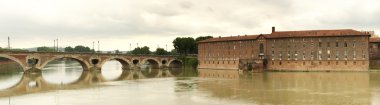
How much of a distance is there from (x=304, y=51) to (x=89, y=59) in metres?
46.7

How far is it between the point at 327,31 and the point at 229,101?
58771 mm

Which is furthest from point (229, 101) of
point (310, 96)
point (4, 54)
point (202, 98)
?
point (4, 54)

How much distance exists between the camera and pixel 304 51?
8938cm

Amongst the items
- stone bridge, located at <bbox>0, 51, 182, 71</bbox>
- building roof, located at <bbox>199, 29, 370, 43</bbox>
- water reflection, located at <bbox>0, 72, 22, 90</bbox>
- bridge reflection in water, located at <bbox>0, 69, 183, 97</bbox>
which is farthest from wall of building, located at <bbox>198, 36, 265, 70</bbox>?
water reflection, located at <bbox>0, 72, 22, 90</bbox>

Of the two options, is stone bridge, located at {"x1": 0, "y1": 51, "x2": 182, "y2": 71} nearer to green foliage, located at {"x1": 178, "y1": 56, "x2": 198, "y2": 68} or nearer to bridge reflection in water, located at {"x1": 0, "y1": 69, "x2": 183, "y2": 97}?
green foliage, located at {"x1": 178, "y1": 56, "x2": 198, "y2": 68}

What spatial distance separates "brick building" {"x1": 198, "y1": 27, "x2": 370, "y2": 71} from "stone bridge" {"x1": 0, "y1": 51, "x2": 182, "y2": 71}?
24.6 m

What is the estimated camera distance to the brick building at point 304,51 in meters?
85.1

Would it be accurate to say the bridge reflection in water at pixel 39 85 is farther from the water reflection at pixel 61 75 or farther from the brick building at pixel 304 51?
the brick building at pixel 304 51

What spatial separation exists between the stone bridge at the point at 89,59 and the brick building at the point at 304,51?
24583 mm

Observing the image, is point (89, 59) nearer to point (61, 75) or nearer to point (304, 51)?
point (61, 75)

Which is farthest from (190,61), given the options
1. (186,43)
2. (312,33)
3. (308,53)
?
(312,33)

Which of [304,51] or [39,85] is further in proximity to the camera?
[304,51]

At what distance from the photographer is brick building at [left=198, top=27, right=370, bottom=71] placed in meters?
85.1

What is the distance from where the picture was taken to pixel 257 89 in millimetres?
47125
